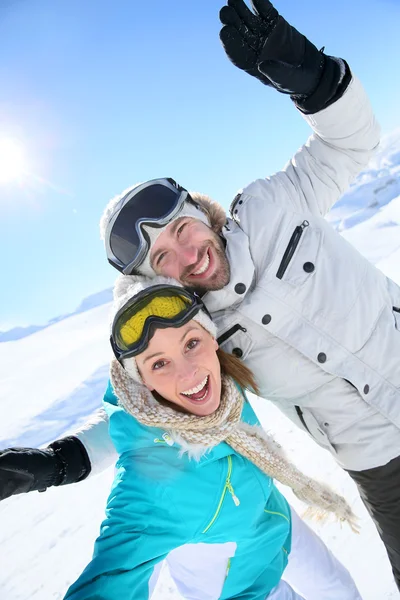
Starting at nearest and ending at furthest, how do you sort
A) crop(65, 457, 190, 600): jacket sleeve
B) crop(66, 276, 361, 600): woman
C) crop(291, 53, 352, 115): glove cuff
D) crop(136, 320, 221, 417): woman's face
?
crop(65, 457, 190, 600): jacket sleeve → crop(66, 276, 361, 600): woman → crop(136, 320, 221, 417): woman's face → crop(291, 53, 352, 115): glove cuff

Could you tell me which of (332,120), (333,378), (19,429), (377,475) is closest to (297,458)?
(377,475)

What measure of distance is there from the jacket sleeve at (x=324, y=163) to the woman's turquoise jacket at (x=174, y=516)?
1.15 metres

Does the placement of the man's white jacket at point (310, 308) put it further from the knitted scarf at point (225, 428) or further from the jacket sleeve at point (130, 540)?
the jacket sleeve at point (130, 540)

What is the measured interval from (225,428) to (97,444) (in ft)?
2.78

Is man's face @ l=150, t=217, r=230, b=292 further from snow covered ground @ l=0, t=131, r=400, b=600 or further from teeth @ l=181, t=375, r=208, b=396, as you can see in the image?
snow covered ground @ l=0, t=131, r=400, b=600

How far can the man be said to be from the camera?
70.6 inches

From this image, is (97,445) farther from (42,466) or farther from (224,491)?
(224,491)

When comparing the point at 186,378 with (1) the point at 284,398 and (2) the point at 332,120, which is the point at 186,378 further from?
(2) the point at 332,120

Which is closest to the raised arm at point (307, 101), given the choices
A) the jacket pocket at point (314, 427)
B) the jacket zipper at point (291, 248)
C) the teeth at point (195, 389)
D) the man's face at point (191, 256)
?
the jacket zipper at point (291, 248)

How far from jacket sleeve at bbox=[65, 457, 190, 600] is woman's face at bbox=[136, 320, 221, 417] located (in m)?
0.35

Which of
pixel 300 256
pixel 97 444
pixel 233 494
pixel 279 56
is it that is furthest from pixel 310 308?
pixel 97 444

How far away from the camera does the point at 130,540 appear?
132cm

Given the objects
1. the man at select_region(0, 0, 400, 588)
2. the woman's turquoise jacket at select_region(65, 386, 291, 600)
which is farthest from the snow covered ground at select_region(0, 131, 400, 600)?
the woman's turquoise jacket at select_region(65, 386, 291, 600)

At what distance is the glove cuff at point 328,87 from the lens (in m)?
1.87
